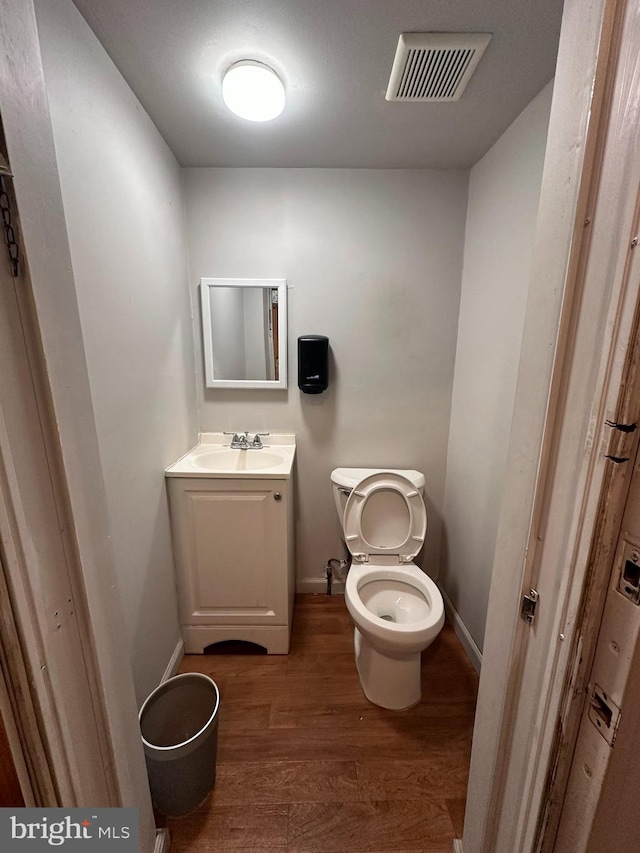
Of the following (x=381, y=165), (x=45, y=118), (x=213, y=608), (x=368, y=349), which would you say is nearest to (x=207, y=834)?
(x=213, y=608)

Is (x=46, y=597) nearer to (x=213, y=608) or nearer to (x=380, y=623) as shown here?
(x=380, y=623)

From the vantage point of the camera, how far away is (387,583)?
159cm

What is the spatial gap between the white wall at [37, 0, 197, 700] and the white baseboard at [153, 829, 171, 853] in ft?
1.24

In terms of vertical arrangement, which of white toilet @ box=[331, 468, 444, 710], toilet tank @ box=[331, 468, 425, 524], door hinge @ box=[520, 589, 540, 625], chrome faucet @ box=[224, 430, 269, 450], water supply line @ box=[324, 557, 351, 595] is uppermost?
door hinge @ box=[520, 589, 540, 625]

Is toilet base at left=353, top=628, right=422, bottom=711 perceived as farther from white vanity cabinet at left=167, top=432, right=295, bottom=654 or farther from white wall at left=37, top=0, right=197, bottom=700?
white wall at left=37, top=0, right=197, bottom=700

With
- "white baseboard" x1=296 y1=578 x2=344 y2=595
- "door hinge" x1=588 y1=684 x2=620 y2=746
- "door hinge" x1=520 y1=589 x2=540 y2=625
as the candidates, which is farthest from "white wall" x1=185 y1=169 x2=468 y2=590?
"door hinge" x1=588 y1=684 x2=620 y2=746

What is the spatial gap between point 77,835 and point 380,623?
3.02 ft

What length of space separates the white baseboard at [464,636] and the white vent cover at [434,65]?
7.24 feet

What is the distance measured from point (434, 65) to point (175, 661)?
2.49m

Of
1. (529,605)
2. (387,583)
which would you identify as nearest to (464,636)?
(387,583)

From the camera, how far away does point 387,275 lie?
1.73 meters

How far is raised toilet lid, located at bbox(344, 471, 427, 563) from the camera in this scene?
1643 mm

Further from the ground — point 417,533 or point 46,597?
point 46,597

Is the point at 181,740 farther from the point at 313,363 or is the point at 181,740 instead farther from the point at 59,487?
the point at 313,363
